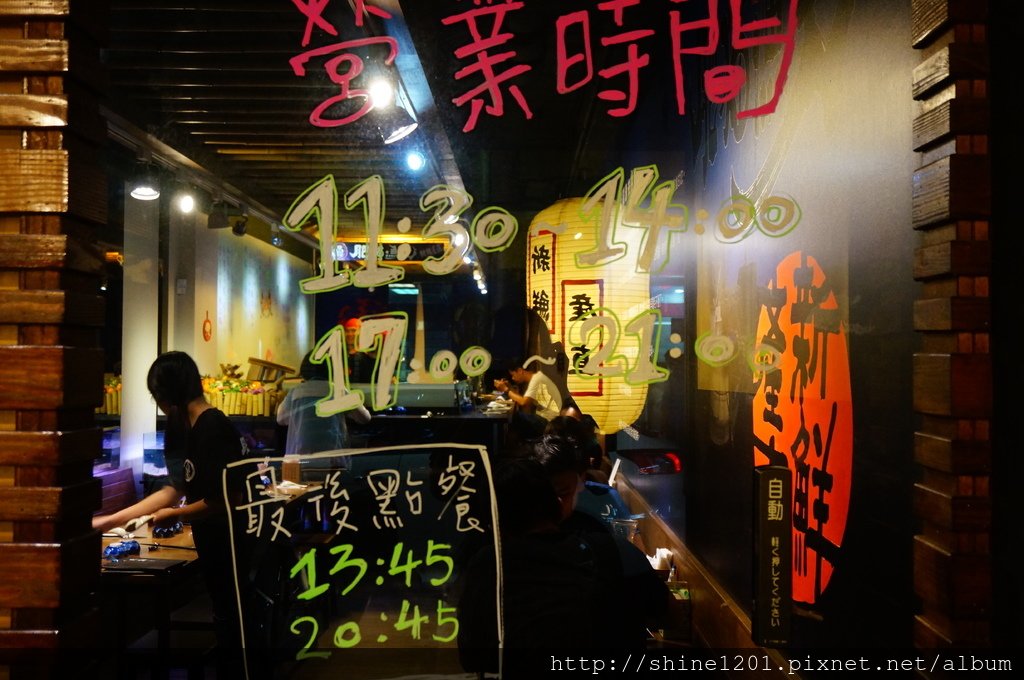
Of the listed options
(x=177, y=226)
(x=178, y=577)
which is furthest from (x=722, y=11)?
(x=178, y=577)

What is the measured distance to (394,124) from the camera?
3029mm

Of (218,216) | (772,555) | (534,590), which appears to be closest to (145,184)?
(218,216)

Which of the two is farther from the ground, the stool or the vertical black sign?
the stool

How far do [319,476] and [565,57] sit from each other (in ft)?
6.83

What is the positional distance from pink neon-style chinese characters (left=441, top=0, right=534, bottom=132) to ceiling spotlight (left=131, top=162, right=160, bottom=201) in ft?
5.27

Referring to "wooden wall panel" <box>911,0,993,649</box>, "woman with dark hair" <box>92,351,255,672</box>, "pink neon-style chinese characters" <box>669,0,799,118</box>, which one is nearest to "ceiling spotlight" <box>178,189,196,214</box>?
"woman with dark hair" <box>92,351,255,672</box>

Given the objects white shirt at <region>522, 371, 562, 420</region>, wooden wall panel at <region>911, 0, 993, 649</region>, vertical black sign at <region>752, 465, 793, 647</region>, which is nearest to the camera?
wooden wall panel at <region>911, 0, 993, 649</region>

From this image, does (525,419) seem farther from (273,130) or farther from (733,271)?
(273,130)

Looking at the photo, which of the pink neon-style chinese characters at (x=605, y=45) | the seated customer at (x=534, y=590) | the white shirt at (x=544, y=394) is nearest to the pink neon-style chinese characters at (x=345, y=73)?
the pink neon-style chinese characters at (x=605, y=45)

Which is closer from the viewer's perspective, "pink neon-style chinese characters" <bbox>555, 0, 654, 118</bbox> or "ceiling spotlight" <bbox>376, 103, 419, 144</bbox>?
"pink neon-style chinese characters" <bbox>555, 0, 654, 118</bbox>

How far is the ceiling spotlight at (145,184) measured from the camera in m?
3.32

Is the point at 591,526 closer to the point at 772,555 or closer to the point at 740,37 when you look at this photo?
the point at 772,555

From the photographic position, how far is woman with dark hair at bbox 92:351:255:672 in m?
3.00

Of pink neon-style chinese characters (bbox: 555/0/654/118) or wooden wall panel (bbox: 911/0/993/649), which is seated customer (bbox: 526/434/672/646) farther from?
pink neon-style chinese characters (bbox: 555/0/654/118)
